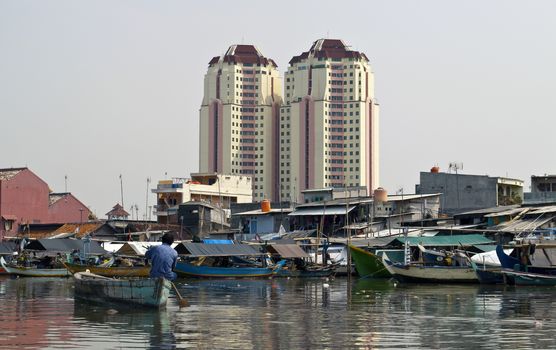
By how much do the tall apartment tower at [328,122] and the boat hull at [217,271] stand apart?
7739 cm

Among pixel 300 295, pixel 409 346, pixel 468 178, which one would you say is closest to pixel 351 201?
pixel 468 178

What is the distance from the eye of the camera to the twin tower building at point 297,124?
12888cm

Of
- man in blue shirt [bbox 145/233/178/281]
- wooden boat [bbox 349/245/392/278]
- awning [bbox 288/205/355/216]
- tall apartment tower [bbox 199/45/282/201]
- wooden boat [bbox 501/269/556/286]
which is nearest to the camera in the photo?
man in blue shirt [bbox 145/233/178/281]

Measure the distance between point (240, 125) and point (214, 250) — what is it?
86.9 metres

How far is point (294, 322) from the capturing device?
67.1ft

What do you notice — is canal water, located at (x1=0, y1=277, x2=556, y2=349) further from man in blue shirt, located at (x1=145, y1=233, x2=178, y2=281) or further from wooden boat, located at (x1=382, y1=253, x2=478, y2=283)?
wooden boat, located at (x1=382, y1=253, x2=478, y2=283)

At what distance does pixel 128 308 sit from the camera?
22.6 metres

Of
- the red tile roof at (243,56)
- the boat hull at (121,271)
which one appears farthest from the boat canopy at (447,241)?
the red tile roof at (243,56)

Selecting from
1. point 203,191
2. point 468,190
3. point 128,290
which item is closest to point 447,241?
point 468,190

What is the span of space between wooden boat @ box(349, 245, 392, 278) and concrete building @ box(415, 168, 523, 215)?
19.0 meters

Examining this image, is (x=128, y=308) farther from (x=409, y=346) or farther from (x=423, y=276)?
(x=423, y=276)

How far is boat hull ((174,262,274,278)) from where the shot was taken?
46.2m

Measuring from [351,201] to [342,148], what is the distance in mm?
69182

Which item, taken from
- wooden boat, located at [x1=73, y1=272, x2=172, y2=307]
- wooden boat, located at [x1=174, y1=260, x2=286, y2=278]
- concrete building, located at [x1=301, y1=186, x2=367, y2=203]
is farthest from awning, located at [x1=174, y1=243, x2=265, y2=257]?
concrete building, located at [x1=301, y1=186, x2=367, y2=203]
